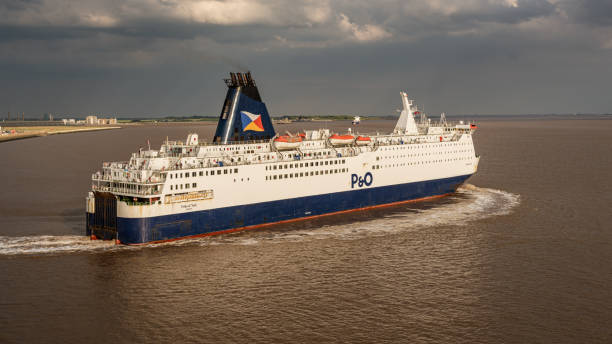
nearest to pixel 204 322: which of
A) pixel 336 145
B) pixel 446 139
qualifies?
pixel 336 145

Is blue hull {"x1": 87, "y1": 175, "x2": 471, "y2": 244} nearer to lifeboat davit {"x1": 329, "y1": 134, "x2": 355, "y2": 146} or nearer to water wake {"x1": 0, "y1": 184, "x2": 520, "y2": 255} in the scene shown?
water wake {"x1": 0, "y1": 184, "x2": 520, "y2": 255}

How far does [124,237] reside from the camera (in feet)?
93.4

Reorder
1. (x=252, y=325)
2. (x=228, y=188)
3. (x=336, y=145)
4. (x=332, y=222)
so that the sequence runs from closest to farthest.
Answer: (x=252, y=325) → (x=228, y=188) → (x=332, y=222) → (x=336, y=145)

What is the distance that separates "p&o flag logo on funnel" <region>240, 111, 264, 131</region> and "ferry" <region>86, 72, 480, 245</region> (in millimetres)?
73

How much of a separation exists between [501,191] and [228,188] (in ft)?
88.3

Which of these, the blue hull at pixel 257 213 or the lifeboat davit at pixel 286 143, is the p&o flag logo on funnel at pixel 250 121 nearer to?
the lifeboat davit at pixel 286 143

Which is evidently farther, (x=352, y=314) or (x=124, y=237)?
(x=124, y=237)

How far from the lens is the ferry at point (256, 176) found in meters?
28.9

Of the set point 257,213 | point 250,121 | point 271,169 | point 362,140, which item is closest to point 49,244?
point 257,213

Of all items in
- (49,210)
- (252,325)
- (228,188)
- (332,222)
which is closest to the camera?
(252,325)

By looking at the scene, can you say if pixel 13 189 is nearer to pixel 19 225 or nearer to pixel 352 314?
pixel 19 225

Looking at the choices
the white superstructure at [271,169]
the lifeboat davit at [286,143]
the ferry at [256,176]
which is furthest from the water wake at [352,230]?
the lifeboat davit at [286,143]

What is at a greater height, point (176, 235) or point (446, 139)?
point (446, 139)

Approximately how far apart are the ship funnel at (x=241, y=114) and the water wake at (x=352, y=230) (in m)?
8.17
